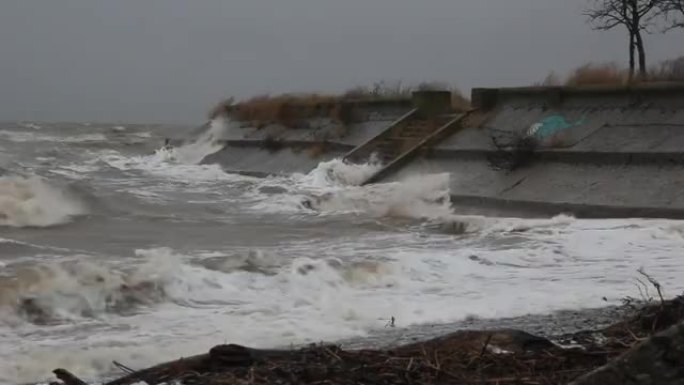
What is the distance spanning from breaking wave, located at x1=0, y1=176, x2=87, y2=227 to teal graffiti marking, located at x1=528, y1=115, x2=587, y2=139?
9859 millimetres

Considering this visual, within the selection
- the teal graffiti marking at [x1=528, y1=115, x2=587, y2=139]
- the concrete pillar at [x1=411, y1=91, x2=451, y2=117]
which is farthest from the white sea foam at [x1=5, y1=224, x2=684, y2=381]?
the concrete pillar at [x1=411, y1=91, x2=451, y2=117]

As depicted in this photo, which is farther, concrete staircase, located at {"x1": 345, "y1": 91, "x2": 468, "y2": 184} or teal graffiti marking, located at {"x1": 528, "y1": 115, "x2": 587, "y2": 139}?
concrete staircase, located at {"x1": 345, "y1": 91, "x2": 468, "y2": 184}

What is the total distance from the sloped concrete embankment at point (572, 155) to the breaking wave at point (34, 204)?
7.50 meters

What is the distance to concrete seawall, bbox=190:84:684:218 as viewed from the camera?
1692cm

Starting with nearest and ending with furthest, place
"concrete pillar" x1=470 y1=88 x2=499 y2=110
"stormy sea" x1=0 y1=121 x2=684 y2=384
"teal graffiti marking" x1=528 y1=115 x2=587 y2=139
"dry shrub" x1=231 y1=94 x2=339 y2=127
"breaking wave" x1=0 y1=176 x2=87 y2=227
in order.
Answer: "stormy sea" x1=0 y1=121 x2=684 y2=384 → "breaking wave" x1=0 y1=176 x2=87 y2=227 → "teal graffiti marking" x1=528 y1=115 x2=587 y2=139 → "concrete pillar" x1=470 y1=88 x2=499 y2=110 → "dry shrub" x1=231 y1=94 x2=339 y2=127

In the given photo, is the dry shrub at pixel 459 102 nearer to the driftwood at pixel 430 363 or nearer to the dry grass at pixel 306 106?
the dry grass at pixel 306 106

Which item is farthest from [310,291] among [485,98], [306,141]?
[306,141]

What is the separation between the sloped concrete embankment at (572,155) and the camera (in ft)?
55.4

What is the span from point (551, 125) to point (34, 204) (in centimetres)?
1110

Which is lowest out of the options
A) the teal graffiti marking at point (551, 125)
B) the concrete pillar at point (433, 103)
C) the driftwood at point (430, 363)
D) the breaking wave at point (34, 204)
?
the breaking wave at point (34, 204)

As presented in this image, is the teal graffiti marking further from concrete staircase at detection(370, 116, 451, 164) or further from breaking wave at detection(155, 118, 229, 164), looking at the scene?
breaking wave at detection(155, 118, 229, 164)

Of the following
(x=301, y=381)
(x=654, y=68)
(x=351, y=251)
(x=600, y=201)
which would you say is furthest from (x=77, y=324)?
(x=654, y=68)

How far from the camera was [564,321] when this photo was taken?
8.16 meters

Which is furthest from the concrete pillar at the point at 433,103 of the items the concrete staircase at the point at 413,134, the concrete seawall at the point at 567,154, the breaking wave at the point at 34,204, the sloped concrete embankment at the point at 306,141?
the breaking wave at the point at 34,204
